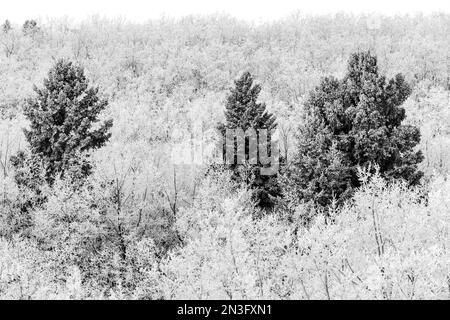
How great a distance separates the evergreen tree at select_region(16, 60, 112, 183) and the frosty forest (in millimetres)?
90

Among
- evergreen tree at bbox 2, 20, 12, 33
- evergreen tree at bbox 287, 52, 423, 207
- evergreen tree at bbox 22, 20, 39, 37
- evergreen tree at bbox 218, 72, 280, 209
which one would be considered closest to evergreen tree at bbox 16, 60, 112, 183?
evergreen tree at bbox 218, 72, 280, 209

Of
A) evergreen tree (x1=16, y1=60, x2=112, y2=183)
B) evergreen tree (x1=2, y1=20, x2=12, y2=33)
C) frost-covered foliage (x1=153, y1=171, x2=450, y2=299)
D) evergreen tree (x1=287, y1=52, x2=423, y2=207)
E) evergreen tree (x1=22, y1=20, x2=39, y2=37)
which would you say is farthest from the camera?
evergreen tree (x1=22, y1=20, x2=39, y2=37)

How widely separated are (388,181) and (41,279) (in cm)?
1892

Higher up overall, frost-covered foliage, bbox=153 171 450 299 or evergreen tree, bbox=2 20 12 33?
evergreen tree, bbox=2 20 12 33

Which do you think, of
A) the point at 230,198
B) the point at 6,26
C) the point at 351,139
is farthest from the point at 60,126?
the point at 6,26

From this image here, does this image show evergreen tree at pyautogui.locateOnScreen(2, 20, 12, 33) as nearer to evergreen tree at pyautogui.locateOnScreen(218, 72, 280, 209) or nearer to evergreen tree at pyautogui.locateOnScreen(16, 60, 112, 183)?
evergreen tree at pyautogui.locateOnScreen(16, 60, 112, 183)

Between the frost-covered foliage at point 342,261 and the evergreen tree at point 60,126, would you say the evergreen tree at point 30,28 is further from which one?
the frost-covered foliage at point 342,261

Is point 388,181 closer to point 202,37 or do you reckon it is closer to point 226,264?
point 226,264

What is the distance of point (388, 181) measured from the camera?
1109 inches

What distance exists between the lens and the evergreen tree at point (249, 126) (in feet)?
103

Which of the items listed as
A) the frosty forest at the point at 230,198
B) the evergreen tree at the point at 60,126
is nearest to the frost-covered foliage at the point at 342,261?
the frosty forest at the point at 230,198

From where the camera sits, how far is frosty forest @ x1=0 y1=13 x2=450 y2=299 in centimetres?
2086
